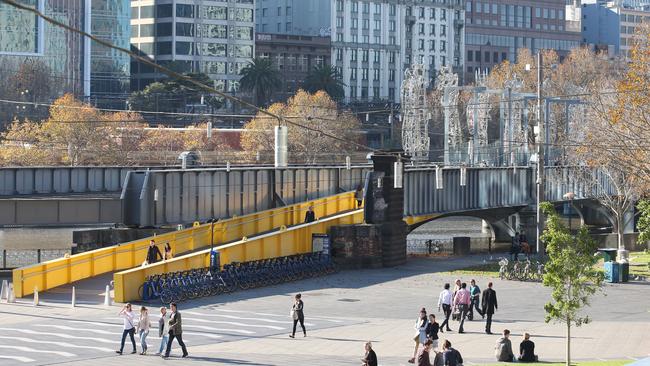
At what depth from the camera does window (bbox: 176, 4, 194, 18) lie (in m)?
188

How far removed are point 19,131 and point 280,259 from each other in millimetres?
71467

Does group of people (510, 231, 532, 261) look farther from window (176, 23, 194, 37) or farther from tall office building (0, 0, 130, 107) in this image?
window (176, 23, 194, 37)

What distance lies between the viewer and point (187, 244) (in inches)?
2298

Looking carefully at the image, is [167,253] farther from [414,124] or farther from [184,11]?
[184,11]

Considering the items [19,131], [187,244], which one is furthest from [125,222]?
[19,131]

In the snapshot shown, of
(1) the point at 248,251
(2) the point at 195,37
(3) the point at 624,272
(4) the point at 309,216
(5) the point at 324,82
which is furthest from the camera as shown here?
(2) the point at 195,37

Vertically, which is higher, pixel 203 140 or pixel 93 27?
pixel 93 27

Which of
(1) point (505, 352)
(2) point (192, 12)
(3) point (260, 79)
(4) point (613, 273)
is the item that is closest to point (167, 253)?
(1) point (505, 352)

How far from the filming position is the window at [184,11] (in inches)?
7421

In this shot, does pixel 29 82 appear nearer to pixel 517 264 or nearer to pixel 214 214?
pixel 214 214

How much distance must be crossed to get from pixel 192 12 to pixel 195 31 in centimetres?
272

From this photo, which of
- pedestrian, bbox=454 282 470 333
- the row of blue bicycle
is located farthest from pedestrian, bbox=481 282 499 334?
the row of blue bicycle

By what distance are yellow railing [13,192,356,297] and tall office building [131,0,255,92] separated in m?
119

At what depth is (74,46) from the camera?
169m
